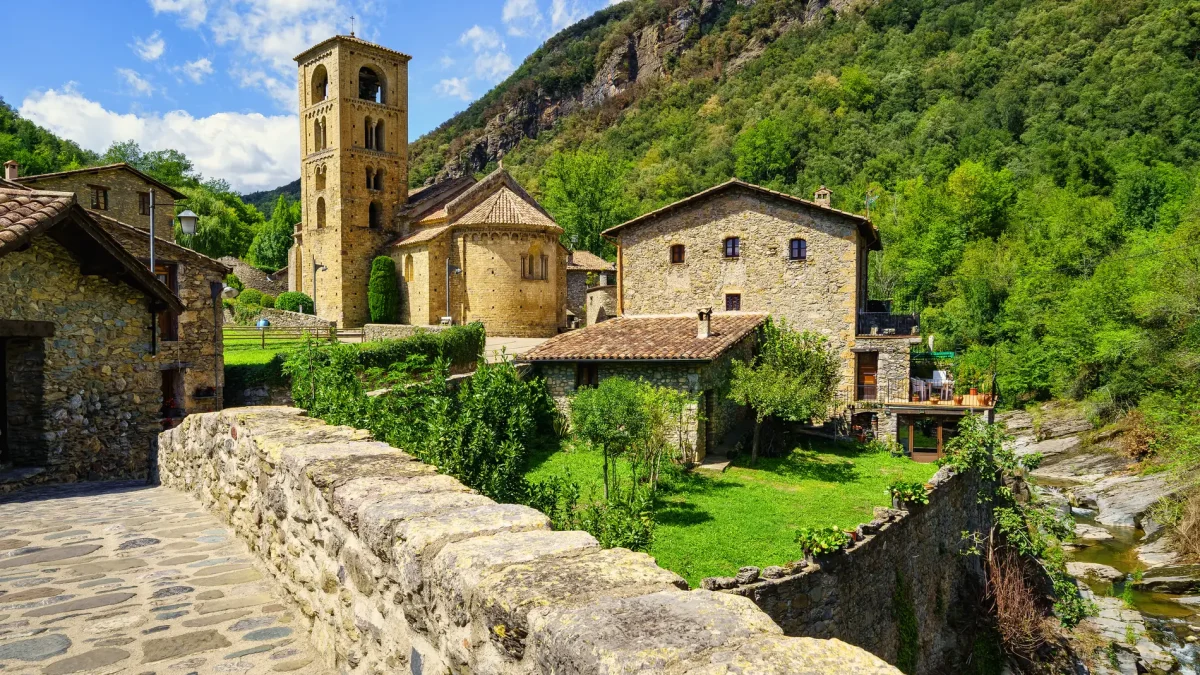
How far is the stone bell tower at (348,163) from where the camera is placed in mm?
39344

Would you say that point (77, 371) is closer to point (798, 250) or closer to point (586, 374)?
point (586, 374)

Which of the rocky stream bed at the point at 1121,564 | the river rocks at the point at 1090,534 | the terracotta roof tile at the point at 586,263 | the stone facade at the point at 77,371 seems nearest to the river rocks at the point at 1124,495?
the rocky stream bed at the point at 1121,564

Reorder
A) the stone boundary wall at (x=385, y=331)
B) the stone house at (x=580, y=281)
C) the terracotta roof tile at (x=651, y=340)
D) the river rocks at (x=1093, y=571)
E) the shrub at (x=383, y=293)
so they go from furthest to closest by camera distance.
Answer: the stone house at (x=580, y=281)
the shrub at (x=383, y=293)
the stone boundary wall at (x=385, y=331)
the terracotta roof tile at (x=651, y=340)
the river rocks at (x=1093, y=571)

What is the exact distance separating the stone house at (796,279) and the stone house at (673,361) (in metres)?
2.02

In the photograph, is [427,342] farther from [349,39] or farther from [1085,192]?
[1085,192]

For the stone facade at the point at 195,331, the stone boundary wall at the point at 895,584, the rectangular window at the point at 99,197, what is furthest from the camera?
the rectangular window at the point at 99,197

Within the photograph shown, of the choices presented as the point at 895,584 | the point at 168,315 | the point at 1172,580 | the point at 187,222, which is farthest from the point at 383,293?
the point at 1172,580

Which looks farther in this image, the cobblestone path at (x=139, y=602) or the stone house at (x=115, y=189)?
the stone house at (x=115, y=189)

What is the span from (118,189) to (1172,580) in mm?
37038

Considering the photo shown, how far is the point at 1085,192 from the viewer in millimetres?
48656

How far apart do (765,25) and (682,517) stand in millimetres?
116276

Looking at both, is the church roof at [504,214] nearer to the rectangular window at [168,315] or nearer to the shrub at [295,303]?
the shrub at [295,303]

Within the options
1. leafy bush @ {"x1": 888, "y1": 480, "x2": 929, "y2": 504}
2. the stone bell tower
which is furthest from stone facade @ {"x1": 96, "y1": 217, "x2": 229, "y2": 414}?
the stone bell tower

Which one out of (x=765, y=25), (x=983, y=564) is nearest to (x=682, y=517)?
(x=983, y=564)
